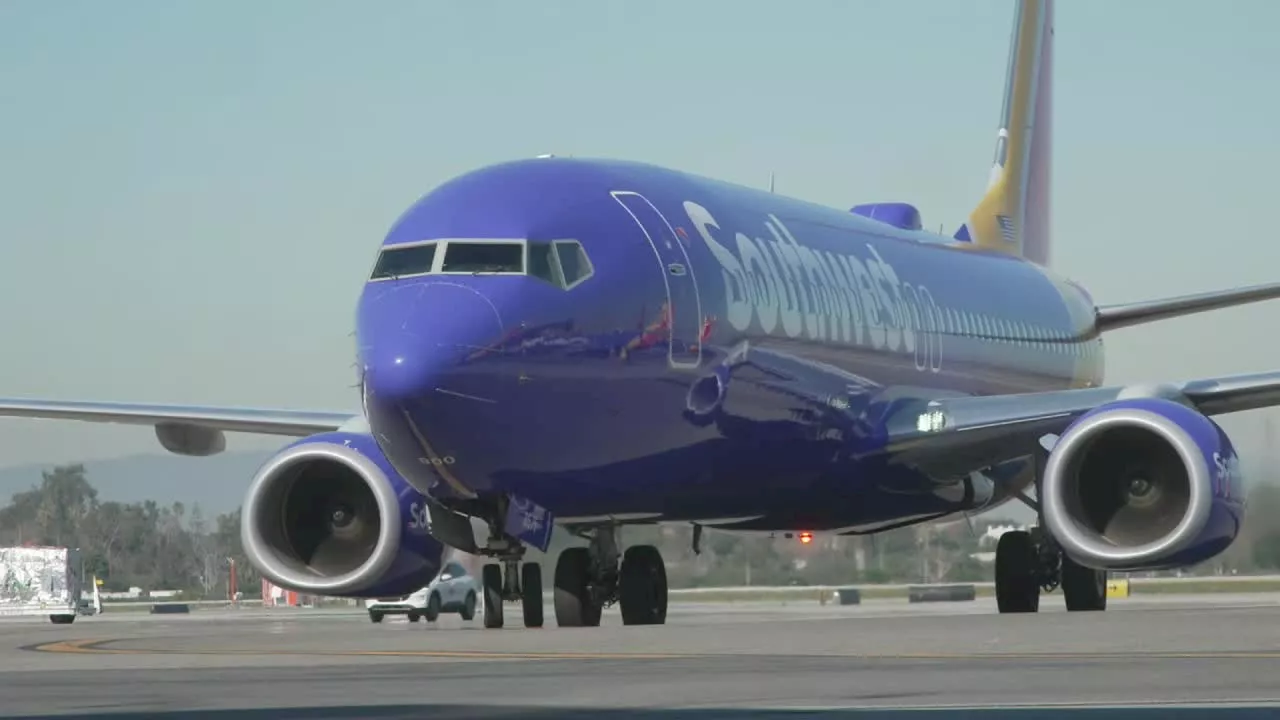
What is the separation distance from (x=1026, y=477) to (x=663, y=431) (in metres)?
7.64

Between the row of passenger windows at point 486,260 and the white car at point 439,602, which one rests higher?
the row of passenger windows at point 486,260

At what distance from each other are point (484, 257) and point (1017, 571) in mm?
8442

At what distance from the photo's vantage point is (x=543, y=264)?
15500mm

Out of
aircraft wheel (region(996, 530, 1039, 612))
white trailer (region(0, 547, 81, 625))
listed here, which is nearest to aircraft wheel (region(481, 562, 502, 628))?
aircraft wheel (region(996, 530, 1039, 612))

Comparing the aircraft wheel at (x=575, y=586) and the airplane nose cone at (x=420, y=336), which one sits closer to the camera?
the airplane nose cone at (x=420, y=336)

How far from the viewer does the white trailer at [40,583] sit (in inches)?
1543

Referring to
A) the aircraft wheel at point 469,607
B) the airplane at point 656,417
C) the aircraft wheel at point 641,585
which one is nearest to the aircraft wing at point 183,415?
the airplane at point 656,417

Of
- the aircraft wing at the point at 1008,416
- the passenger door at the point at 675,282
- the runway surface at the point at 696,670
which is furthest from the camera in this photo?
the aircraft wing at the point at 1008,416

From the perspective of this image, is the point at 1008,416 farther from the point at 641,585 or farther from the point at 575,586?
the point at 575,586

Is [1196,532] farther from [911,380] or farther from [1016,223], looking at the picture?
[1016,223]

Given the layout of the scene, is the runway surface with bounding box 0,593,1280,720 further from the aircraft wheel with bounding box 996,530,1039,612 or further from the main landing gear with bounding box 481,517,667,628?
the aircraft wheel with bounding box 996,530,1039,612

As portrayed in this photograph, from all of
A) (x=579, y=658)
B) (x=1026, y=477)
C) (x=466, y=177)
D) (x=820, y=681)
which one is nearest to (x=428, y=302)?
(x=466, y=177)

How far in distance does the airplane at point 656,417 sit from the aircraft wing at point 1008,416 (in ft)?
0.09

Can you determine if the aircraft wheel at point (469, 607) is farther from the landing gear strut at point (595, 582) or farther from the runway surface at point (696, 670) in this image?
the runway surface at point (696, 670)
